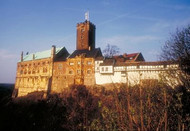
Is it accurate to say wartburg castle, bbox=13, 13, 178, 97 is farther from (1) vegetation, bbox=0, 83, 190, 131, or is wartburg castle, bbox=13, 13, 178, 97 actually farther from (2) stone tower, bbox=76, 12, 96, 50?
(1) vegetation, bbox=0, 83, 190, 131

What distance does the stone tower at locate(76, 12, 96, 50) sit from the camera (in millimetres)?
49422

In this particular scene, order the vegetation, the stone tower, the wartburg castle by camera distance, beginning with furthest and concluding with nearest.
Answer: the stone tower, the wartburg castle, the vegetation

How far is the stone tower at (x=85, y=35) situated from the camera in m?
49.4

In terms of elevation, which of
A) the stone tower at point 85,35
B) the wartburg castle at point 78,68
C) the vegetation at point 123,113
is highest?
the stone tower at point 85,35

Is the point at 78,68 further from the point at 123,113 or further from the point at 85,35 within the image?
the point at 123,113

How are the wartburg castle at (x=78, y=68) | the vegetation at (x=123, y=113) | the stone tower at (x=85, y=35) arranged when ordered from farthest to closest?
the stone tower at (x=85, y=35) < the wartburg castle at (x=78, y=68) < the vegetation at (x=123, y=113)

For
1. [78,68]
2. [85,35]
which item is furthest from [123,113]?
[85,35]

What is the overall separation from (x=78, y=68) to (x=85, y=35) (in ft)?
46.6

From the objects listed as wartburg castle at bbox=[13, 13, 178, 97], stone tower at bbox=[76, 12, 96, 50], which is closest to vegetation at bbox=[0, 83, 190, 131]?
wartburg castle at bbox=[13, 13, 178, 97]

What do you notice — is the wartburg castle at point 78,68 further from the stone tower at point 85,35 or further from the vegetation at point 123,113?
the vegetation at point 123,113

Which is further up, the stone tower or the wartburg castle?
the stone tower

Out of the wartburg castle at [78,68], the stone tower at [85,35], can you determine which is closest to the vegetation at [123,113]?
the wartburg castle at [78,68]

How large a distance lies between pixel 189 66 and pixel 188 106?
9.83 meters

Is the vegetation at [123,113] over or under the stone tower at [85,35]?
under
